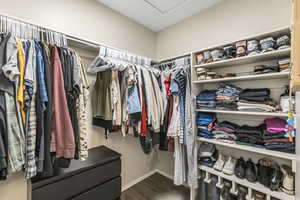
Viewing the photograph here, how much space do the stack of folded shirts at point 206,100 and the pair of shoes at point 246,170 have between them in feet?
2.16

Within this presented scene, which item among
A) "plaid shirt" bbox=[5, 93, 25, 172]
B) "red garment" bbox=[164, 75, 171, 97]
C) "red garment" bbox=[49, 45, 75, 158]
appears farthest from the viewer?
"red garment" bbox=[164, 75, 171, 97]

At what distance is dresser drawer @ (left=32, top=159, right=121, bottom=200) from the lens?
101cm

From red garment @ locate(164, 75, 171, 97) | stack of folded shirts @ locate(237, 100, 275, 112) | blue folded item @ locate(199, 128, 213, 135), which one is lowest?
blue folded item @ locate(199, 128, 213, 135)

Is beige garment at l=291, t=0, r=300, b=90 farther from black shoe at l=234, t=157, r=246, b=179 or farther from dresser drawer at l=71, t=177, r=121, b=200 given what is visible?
dresser drawer at l=71, t=177, r=121, b=200

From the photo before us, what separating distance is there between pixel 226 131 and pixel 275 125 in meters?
0.42

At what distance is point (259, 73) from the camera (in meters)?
1.30

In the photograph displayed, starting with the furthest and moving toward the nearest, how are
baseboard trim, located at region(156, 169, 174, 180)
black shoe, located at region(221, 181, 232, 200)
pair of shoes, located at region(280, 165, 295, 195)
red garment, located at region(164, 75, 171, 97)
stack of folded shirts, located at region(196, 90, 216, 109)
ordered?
baseboard trim, located at region(156, 169, 174, 180)
red garment, located at region(164, 75, 171, 97)
stack of folded shirts, located at region(196, 90, 216, 109)
black shoe, located at region(221, 181, 232, 200)
pair of shoes, located at region(280, 165, 295, 195)

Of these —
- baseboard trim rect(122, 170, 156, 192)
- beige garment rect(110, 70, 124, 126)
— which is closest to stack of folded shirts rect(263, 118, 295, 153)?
beige garment rect(110, 70, 124, 126)

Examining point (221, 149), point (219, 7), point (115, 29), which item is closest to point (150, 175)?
point (221, 149)

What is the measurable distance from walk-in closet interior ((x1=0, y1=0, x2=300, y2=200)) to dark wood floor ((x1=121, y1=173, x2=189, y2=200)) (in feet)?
0.07

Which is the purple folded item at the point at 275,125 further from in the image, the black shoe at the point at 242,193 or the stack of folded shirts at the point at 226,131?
the black shoe at the point at 242,193

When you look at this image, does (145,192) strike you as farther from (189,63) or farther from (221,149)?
(189,63)

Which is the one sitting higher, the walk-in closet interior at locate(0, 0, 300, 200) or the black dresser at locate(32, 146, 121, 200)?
the walk-in closet interior at locate(0, 0, 300, 200)

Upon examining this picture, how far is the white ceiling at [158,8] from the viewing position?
1761mm
